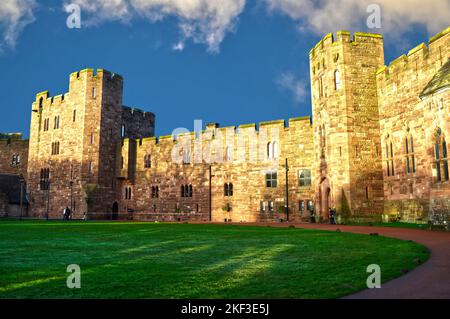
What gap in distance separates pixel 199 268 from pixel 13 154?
51.2 metres

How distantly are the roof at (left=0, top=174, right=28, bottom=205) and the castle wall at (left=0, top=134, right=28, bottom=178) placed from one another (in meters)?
2.73

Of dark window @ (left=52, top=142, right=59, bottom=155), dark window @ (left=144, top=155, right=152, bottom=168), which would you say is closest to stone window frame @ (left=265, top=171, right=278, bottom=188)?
dark window @ (left=144, top=155, right=152, bottom=168)

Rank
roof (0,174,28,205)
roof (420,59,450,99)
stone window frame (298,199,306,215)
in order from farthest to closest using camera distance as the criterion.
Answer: roof (0,174,28,205) < stone window frame (298,199,306,215) < roof (420,59,450,99)

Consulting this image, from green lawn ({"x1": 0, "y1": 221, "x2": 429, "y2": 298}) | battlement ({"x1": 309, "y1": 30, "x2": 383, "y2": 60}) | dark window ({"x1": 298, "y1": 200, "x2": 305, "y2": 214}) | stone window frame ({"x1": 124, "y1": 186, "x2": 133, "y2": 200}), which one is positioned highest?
battlement ({"x1": 309, "y1": 30, "x2": 383, "y2": 60})

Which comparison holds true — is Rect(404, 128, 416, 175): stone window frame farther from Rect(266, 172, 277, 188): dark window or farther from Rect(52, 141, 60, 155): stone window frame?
Rect(52, 141, 60, 155): stone window frame

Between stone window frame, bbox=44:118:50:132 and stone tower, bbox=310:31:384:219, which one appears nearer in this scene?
stone tower, bbox=310:31:384:219

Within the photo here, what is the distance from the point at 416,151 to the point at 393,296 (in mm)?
18546

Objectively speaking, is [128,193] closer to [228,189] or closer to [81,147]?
[81,147]

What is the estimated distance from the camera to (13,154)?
50094 mm

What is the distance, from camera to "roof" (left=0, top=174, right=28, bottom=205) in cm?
4316

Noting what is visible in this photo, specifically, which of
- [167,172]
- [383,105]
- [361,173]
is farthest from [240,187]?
[383,105]

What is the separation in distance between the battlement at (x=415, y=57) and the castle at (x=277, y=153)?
0.21 ft

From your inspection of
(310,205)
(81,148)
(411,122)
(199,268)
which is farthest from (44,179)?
(199,268)
